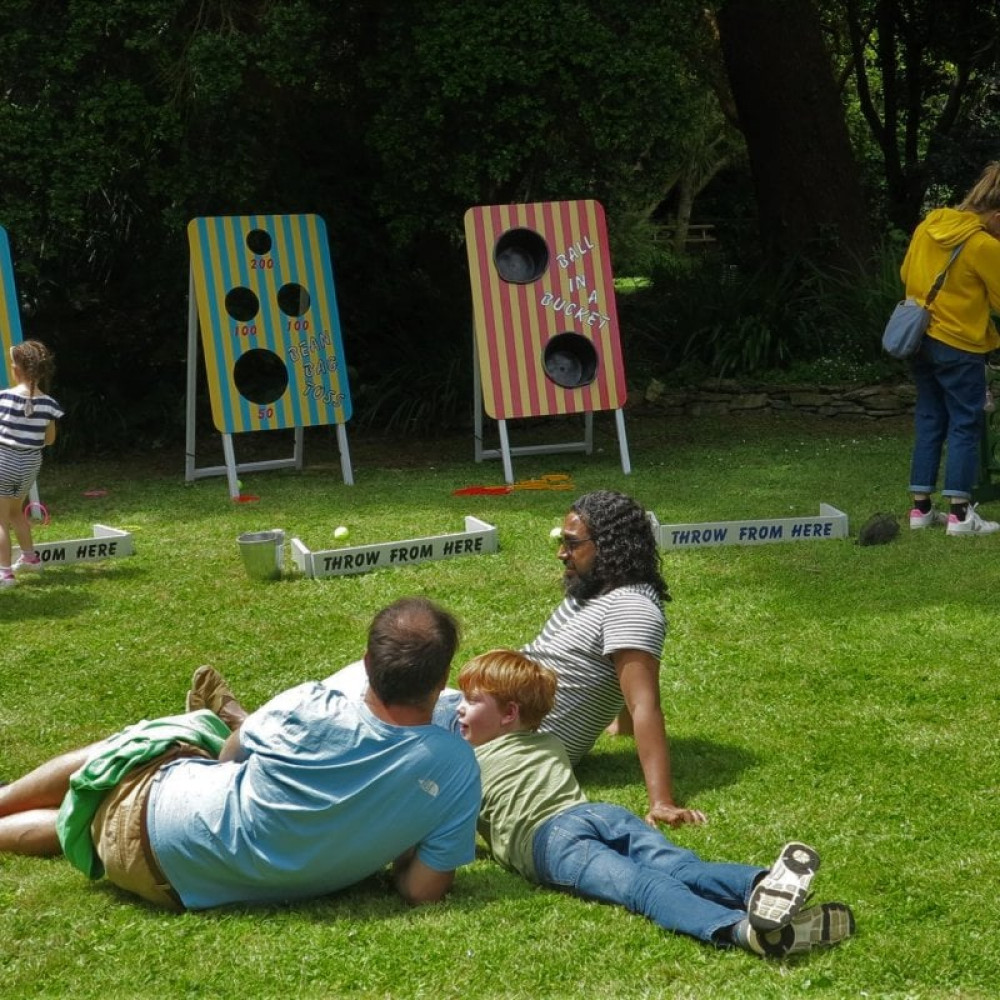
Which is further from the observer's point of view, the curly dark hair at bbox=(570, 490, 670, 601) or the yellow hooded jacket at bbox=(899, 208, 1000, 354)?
the yellow hooded jacket at bbox=(899, 208, 1000, 354)

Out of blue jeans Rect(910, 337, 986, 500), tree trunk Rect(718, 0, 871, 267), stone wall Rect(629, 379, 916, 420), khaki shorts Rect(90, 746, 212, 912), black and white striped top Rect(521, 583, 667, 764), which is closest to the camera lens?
khaki shorts Rect(90, 746, 212, 912)

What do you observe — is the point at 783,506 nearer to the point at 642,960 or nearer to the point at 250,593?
the point at 250,593

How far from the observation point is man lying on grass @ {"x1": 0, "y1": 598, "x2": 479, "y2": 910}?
379 cm

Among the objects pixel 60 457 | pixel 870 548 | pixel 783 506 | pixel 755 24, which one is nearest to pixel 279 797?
pixel 870 548

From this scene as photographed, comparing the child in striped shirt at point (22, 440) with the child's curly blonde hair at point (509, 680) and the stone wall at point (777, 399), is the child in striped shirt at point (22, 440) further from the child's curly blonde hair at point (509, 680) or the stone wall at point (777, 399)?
the stone wall at point (777, 399)

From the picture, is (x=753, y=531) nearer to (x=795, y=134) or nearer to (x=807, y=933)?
(x=807, y=933)

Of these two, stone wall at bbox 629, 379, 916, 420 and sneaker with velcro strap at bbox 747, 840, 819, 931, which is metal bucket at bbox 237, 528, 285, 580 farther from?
stone wall at bbox 629, 379, 916, 420

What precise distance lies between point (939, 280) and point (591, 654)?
4.06 meters

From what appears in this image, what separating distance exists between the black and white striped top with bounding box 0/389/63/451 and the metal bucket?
3.92 ft

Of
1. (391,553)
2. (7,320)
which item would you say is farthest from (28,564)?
(7,320)

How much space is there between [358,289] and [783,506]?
18.0 feet

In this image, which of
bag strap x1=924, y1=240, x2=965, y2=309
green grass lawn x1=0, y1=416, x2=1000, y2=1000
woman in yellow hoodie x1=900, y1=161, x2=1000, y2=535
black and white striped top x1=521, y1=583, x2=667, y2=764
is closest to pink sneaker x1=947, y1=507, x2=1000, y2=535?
woman in yellow hoodie x1=900, y1=161, x2=1000, y2=535

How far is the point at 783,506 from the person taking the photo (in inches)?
354

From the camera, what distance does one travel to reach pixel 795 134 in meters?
13.6
